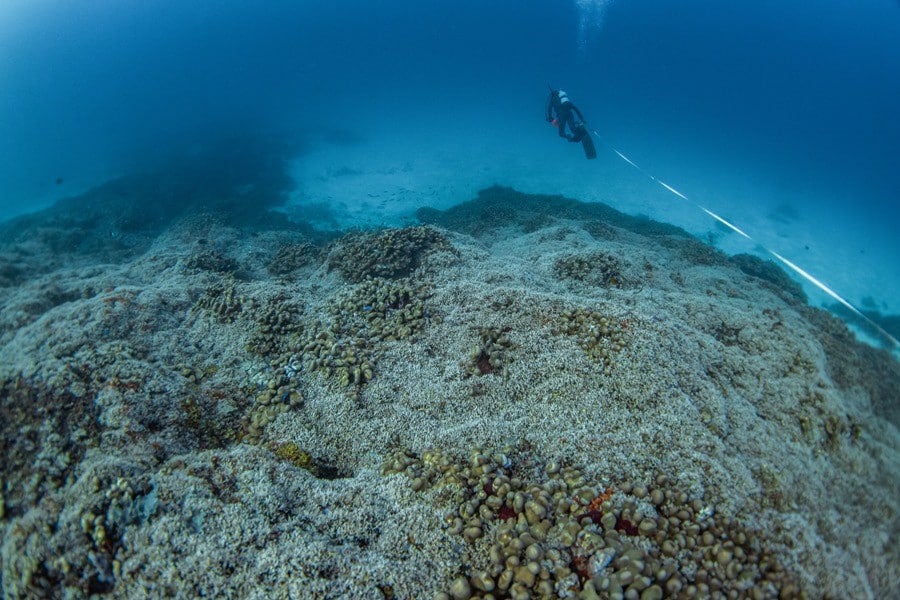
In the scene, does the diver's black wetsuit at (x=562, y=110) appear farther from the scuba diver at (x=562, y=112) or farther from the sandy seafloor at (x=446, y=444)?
the sandy seafloor at (x=446, y=444)

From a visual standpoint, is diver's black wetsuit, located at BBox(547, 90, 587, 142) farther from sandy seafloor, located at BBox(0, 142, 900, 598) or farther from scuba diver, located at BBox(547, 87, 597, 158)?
sandy seafloor, located at BBox(0, 142, 900, 598)

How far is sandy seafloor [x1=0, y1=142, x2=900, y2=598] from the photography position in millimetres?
3645

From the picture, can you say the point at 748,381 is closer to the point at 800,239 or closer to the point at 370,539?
the point at 370,539

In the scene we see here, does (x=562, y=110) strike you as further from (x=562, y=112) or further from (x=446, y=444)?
(x=446, y=444)

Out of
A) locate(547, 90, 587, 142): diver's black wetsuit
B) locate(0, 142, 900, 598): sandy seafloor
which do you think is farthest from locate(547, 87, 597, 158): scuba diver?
locate(0, 142, 900, 598): sandy seafloor

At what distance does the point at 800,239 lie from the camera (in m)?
28.0

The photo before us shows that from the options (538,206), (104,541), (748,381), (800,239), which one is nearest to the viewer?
(104,541)

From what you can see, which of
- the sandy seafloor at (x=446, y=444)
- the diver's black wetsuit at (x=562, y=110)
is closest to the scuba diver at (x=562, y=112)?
the diver's black wetsuit at (x=562, y=110)

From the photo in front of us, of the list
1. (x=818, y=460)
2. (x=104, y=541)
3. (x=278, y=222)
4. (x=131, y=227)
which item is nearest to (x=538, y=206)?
(x=278, y=222)

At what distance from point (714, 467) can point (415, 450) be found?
331 centimetres

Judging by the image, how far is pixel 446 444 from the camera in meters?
5.12

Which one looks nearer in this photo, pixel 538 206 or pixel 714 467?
pixel 714 467

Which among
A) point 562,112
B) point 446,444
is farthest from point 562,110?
point 446,444

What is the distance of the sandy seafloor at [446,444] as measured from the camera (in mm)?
3645
